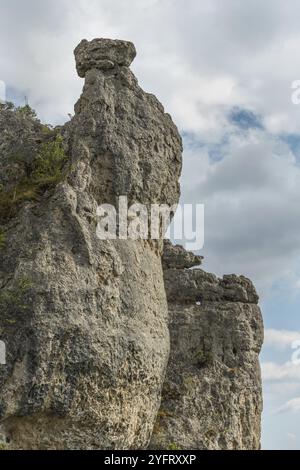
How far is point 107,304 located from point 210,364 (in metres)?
6.38

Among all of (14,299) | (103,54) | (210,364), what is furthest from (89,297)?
(103,54)

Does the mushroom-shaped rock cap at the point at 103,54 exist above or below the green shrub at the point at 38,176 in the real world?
above

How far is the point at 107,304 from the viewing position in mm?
17297

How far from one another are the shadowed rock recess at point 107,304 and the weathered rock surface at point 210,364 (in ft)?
0.12

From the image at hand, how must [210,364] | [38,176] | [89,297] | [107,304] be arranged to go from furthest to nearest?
[210,364]
[38,176]
[107,304]
[89,297]

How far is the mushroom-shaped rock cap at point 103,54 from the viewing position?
21.5 m

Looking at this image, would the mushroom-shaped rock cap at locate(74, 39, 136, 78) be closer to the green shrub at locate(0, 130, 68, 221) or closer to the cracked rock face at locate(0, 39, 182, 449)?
the cracked rock face at locate(0, 39, 182, 449)

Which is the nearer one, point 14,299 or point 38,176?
point 14,299

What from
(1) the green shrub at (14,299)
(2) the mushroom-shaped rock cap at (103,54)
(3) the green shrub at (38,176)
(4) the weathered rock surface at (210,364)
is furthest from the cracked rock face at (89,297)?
(4) the weathered rock surface at (210,364)

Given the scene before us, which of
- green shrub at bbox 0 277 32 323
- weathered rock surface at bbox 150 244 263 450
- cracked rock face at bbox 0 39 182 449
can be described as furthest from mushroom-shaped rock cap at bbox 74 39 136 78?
green shrub at bbox 0 277 32 323

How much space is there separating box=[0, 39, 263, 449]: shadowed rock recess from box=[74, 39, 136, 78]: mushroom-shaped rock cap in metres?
0.04

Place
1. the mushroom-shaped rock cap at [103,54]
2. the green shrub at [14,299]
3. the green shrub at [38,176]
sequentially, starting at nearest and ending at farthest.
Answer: the green shrub at [14,299], the green shrub at [38,176], the mushroom-shaped rock cap at [103,54]

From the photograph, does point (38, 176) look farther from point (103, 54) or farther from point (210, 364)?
point (210, 364)

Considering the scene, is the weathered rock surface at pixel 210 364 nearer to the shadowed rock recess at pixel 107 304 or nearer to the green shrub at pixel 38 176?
the shadowed rock recess at pixel 107 304
